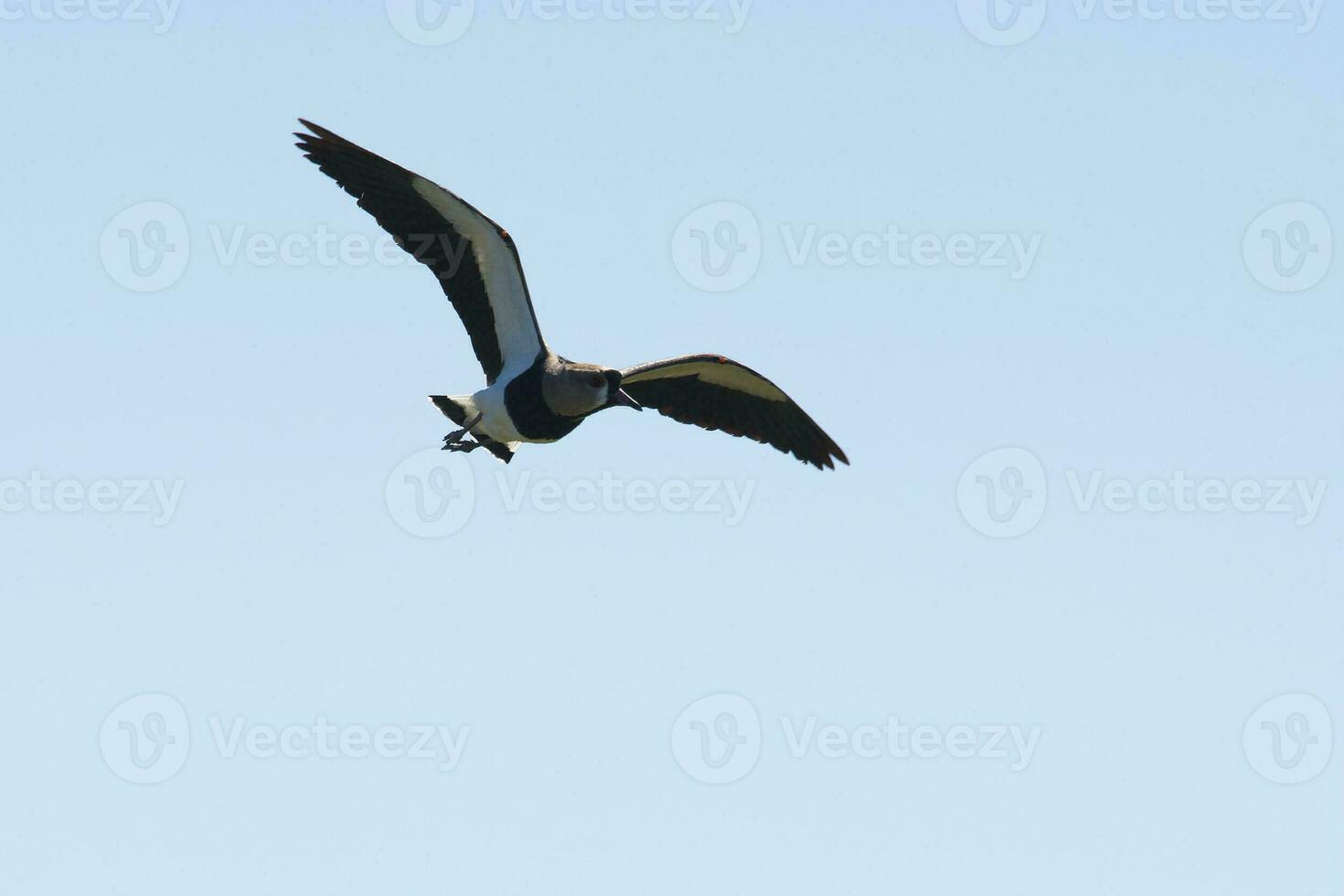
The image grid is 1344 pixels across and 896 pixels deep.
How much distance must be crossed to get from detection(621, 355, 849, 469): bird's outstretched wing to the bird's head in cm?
186

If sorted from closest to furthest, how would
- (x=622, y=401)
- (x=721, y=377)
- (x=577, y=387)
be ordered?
1. (x=577, y=387)
2. (x=622, y=401)
3. (x=721, y=377)

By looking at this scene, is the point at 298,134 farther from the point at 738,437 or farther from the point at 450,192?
the point at 738,437

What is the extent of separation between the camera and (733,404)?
1101 inches

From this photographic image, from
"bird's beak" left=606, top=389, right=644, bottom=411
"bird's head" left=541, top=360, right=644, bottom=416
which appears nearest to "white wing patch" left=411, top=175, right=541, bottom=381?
"bird's head" left=541, top=360, right=644, bottom=416

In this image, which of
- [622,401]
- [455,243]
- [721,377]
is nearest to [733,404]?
[721,377]

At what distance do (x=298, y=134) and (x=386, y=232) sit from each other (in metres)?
1.55

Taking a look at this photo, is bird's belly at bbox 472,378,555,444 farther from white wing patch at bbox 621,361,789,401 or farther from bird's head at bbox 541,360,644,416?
white wing patch at bbox 621,361,789,401

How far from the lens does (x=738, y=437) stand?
2809 centimetres

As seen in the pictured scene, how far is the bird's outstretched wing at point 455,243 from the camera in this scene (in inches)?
929

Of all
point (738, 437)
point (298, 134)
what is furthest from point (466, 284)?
point (738, 437)

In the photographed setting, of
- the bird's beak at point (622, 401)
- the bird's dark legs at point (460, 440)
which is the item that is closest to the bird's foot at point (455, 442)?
the bird's dark legs at point (460, 440)

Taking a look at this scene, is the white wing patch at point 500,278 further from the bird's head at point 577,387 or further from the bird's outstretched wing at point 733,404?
the bird's outstretched wing at point 733,404

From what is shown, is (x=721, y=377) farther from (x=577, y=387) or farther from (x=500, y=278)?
(x=500, y=278)

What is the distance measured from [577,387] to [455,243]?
7.64 ft
